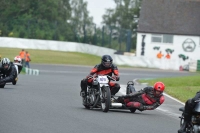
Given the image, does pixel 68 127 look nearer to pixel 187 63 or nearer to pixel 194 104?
pixel 194 104

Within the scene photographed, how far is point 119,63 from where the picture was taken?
63.2 m

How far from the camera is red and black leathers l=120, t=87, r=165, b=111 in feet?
54.0

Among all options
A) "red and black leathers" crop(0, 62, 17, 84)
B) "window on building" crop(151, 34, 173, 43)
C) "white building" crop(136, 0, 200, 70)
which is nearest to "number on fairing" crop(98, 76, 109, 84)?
"red and black leathers" crop(0, 62, 17, 84)

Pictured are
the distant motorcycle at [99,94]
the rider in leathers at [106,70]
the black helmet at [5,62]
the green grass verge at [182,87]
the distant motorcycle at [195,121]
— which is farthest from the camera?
the green grass verge at [182,87]

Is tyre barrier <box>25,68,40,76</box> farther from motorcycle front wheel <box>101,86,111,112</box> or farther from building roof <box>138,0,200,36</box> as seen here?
building roof <box>138,0,200,36</box>

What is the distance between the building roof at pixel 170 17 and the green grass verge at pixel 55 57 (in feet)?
22.9

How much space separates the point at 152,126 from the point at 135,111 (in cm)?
378

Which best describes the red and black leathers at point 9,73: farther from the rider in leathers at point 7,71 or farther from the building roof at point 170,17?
the building roof at point 170,17

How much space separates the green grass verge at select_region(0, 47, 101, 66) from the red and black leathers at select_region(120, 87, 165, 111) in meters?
44.5

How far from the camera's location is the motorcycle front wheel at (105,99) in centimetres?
1644

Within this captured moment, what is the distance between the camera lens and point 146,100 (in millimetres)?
16578

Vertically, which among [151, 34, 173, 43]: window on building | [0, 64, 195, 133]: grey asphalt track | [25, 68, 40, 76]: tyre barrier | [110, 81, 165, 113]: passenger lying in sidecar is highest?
[151, 34, 173, 43]: window on building

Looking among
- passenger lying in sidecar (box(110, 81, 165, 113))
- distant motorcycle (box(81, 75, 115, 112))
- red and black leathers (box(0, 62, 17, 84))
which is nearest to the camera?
passenger lying in sidecar (box(110, 81, 165, 113))

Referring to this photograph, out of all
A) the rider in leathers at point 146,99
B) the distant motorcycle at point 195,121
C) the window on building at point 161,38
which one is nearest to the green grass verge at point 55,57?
the window on building at point 161,38
